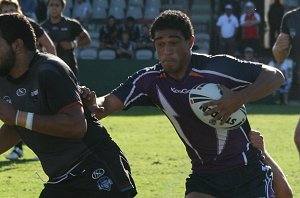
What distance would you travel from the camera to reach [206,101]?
6062 millimetres

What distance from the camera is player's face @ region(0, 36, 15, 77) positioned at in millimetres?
5867

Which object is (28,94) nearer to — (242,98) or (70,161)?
(70,161)

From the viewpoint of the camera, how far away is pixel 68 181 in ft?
19.7

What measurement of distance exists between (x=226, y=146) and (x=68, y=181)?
3.85ft

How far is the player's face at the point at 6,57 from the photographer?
5867 millimetres

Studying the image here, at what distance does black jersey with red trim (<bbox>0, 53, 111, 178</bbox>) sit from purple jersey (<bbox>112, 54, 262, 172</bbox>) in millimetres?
536

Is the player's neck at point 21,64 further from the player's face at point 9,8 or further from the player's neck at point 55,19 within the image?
the player's neck at point 55,19

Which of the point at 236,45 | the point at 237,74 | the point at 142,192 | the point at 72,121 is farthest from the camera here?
the point at 236,45

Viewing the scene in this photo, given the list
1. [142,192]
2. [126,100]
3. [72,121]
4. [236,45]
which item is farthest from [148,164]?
[236,45]

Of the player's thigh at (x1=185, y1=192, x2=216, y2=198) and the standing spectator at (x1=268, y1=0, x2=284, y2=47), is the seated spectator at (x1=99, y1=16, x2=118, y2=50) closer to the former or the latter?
the standing spectator at (x1=268, y1=0, x2=284, y2=47)

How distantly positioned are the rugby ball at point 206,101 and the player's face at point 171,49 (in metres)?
0.22

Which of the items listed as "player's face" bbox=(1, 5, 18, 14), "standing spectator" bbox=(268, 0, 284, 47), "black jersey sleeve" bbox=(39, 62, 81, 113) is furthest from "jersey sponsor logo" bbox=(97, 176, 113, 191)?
"standing spectator" bbox=(268, 0, 284, 47)

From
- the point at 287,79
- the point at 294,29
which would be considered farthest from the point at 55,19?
the point at 287,79

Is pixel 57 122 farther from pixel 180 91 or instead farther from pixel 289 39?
pixel 289 39
